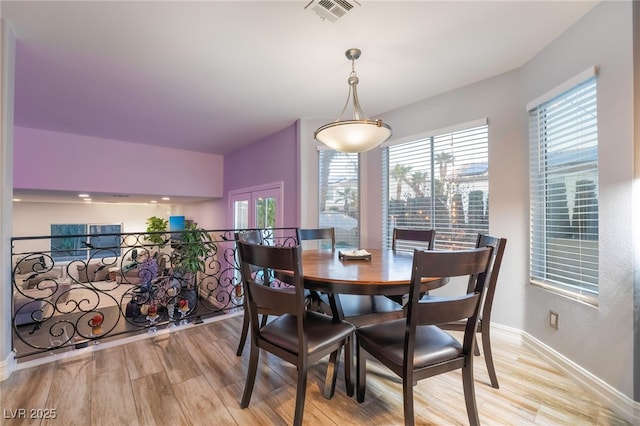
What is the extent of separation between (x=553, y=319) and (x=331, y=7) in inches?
108

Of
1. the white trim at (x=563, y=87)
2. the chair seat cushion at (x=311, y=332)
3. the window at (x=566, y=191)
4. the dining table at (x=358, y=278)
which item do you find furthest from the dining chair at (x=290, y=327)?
the white trim at (x=563, y=87)

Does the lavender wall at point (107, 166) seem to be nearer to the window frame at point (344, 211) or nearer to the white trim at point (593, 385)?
the window frame at point (344, 211)

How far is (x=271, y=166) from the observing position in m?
4.29

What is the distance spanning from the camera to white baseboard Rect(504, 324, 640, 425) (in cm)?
148

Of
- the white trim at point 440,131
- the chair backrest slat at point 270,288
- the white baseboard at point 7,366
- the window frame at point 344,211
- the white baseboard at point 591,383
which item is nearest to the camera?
the chair backrest slat at point 270,288

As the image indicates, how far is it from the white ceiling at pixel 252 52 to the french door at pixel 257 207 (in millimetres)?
1320

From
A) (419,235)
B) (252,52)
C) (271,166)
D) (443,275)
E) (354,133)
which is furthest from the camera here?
A: (271,166)

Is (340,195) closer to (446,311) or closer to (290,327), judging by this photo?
(290,327)

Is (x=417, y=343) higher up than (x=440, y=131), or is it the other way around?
(x=440, y=131)

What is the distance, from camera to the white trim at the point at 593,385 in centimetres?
147

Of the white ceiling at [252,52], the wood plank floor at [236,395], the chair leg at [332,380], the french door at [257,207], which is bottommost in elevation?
the wood plank floor at [236,395]

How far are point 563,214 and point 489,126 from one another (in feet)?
3.34

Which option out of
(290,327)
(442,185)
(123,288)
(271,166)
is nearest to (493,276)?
(290,327)

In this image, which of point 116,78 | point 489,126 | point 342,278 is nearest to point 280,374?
point 342,278
